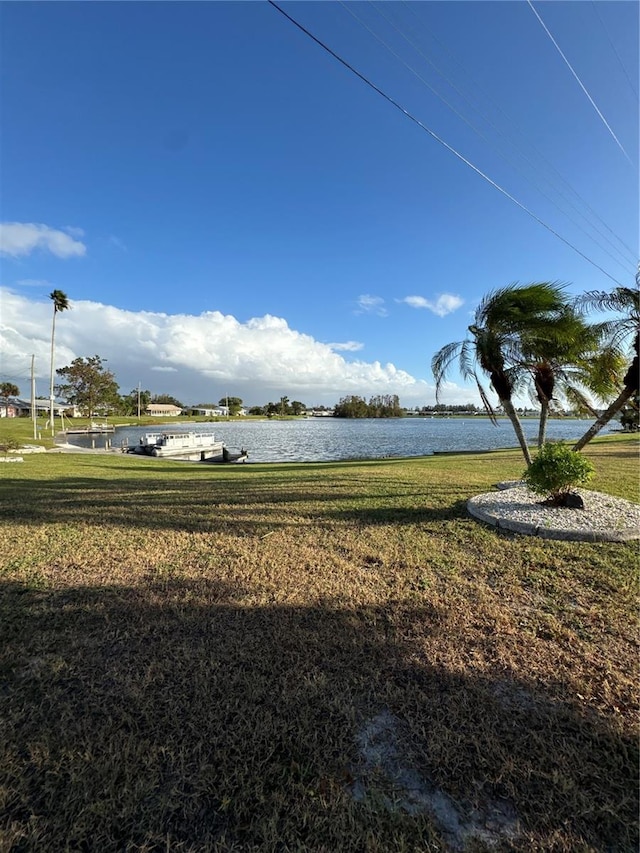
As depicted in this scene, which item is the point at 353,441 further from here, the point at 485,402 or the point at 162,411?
the point at 162,411

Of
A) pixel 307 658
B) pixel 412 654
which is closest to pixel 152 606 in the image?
pixel 307 658

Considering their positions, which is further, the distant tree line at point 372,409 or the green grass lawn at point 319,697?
the distant tree line at point 372,409

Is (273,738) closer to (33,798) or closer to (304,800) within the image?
(304,800)

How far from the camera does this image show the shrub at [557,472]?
17.0 ft

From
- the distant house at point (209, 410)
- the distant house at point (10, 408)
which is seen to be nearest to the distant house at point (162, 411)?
the distant house at point (209, 410)

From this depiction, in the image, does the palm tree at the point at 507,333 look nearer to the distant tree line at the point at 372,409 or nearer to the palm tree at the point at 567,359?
the palm tree at the point at 567,359

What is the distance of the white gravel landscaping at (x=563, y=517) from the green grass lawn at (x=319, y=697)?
0.91ft

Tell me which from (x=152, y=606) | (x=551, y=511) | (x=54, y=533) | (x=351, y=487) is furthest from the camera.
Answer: (x=351, y=487)

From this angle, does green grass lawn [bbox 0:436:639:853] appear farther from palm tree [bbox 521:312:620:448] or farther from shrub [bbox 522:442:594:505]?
palm tree [bbox 521:312:620:448]

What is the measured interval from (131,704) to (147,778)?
0.49 meters

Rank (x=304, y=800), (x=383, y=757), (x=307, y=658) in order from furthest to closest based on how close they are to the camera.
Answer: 1. (x=307, y=658)
2. (x=383, y=757)
3. (x=304, y=800)

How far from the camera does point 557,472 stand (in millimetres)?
5203

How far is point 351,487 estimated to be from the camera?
7969mm

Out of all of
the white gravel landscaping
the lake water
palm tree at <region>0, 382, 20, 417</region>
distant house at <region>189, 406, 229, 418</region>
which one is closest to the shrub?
the white gravel landscaping
